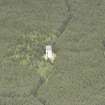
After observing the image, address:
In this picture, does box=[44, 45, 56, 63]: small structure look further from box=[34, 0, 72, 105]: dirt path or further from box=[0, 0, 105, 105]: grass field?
box=[34, 0, 72, 105]: dirt path

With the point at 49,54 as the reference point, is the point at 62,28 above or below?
above

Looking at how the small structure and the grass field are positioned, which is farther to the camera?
the small structure

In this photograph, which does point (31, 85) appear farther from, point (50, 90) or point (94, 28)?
point (94, 28)

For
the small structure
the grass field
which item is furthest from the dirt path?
the small structure

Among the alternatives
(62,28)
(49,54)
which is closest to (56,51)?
(49,54)

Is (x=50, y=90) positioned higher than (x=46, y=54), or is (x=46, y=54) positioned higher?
(x=46, y=54)

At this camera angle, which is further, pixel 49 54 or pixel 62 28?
Result: pixel 62 28

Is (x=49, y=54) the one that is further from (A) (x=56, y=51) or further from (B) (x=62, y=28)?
(B) (x=62, y=28)

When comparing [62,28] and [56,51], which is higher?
[62,28]

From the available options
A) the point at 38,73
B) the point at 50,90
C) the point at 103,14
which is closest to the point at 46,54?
the point at 38,73
